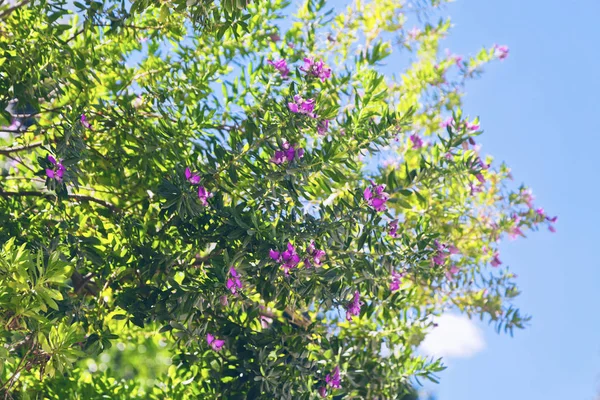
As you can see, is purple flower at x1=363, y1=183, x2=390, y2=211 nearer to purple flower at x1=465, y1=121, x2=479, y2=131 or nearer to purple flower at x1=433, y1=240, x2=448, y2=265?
purple flower at x1=433, y1=240, x2=448, y2=265

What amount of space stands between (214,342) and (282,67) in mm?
1576

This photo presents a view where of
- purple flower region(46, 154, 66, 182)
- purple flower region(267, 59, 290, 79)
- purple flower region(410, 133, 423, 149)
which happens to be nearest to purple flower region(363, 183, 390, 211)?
purple flower region(267, 59, 290, 79)

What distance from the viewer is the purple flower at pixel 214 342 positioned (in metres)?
4.16

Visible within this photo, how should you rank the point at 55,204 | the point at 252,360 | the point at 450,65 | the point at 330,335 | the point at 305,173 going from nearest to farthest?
the point at 305,173, the point at 55,204, the point at 252,360, the point at 330,335, the point at 450,65

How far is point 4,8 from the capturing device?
444 centimetres

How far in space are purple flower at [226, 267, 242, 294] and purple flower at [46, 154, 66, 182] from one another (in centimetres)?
94

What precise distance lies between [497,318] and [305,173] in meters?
2.60

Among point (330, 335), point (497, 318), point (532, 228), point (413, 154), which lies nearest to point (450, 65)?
point (413, 154)

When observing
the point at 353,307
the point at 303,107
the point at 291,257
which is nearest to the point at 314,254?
the point at 291,257

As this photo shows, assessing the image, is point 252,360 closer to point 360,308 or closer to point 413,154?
point 360,308

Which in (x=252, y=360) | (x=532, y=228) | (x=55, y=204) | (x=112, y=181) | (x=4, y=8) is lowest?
(x=252, y=360)

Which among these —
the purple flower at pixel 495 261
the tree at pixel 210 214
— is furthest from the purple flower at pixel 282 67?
the purple flower at pixel 495 261

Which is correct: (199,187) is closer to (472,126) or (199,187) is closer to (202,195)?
(202,195)

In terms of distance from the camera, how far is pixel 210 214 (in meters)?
4.00
